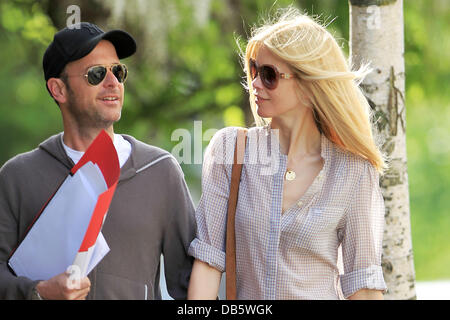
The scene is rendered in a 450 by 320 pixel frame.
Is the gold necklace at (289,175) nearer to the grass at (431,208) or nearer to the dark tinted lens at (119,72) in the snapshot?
the dark tinted lens at (119,72)

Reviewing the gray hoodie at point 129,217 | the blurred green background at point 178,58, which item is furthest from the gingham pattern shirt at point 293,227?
the blurred green background at point 178,58

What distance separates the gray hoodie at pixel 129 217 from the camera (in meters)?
3.15

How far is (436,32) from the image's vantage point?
7594 millimetres

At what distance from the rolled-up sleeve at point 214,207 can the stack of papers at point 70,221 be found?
44cm

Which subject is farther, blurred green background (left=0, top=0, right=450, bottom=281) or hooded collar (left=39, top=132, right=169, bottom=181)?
blurred green background (left=0, top=0, right=450, bottom=281)

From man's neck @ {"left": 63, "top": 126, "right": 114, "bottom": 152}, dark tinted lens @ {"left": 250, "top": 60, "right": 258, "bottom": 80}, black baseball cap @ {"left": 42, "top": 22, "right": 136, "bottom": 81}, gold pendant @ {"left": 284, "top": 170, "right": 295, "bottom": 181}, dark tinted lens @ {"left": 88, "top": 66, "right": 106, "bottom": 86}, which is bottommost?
gold pendant @ {"left": 284, "top": 170, "right": 295, "bottom": 181}

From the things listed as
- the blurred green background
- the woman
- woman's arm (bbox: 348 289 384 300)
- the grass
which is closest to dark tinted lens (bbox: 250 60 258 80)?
the woman

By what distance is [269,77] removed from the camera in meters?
3.21

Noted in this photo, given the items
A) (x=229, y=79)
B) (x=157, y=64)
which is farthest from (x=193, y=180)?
(x=157, y=64)

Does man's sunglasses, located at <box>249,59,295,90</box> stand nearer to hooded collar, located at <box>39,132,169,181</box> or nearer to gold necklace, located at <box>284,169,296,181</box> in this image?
gold necklace, located at <box>284,169,296,181</box>

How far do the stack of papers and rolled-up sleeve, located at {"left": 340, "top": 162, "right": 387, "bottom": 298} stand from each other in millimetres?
958

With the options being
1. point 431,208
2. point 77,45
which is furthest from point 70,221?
point 431,208

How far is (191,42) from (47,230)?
18.4ft

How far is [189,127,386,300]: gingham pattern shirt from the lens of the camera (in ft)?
10.3
